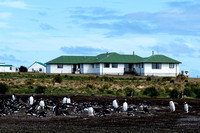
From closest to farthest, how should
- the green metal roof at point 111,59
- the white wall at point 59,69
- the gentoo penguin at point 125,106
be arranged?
the gentoo penguin at point 125,106 → the green metal roof at point 111,59 → the white wall at point 59,69

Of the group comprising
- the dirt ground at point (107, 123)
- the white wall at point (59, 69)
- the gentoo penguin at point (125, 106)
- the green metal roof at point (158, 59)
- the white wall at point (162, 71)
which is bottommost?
the dirt ground at point (107, 123)

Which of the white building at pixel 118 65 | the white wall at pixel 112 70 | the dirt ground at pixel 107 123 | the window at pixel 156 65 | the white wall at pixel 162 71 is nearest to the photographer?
the dirt ground at pixel 107 123

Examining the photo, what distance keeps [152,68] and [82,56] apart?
20.1m

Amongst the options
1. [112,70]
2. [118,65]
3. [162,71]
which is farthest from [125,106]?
[118,65]

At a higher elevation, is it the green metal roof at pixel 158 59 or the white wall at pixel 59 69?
the green metal roof at pixel 158 59

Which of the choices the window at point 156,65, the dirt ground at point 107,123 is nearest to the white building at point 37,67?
the window at point 156,65

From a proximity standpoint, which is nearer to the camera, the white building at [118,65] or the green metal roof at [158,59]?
the green metal roof at [158,59]

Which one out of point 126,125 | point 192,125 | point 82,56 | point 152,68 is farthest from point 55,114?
point 82,56

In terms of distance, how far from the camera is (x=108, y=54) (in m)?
93.7

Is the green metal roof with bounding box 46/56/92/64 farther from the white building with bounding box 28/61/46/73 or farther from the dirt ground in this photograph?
the dirt ground

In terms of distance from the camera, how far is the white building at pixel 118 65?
86.9m

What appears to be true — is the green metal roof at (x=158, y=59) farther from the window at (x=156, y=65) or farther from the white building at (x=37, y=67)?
the white building at (x=37, y=67)

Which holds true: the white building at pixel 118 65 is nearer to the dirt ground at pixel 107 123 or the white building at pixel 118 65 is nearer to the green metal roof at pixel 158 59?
the green metal roof at pixel 158 59

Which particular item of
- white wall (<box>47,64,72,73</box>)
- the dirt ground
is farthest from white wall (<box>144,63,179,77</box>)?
the dirt ground
